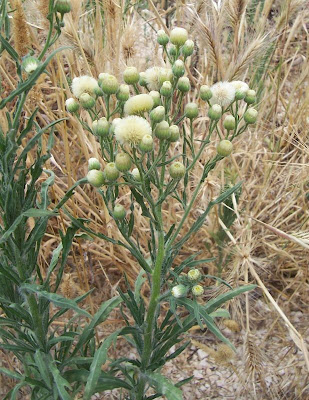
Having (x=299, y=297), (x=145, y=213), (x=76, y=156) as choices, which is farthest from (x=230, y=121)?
(x=76, y=156)

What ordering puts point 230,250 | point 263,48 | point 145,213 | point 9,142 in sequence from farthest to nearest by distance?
point 230,250, point 263,48, point 145,213, point 9,142

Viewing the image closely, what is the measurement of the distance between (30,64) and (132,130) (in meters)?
0.34

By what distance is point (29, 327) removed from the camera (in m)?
1.56

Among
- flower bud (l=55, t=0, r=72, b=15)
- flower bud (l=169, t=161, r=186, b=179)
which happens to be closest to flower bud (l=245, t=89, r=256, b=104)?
flower bud (l=169, t=161, r=186, b=179)

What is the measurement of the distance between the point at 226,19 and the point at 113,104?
63cm

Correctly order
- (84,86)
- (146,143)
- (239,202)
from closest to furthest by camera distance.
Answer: (146,143)
(84,86)
(239,202)

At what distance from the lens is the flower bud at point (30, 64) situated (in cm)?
132

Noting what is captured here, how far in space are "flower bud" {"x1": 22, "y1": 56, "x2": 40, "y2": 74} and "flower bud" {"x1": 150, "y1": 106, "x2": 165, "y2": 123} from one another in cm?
33

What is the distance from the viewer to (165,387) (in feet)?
4.84

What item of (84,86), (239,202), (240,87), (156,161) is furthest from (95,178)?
(239,202)

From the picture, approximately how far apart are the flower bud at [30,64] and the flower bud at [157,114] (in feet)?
1.08

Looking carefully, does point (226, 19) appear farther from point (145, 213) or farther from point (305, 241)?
point (145, 213)

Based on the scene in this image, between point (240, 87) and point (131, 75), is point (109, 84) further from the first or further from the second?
point (240, 87)

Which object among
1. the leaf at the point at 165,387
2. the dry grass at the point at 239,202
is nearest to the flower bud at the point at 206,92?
the dry grass at the point at 239,202
